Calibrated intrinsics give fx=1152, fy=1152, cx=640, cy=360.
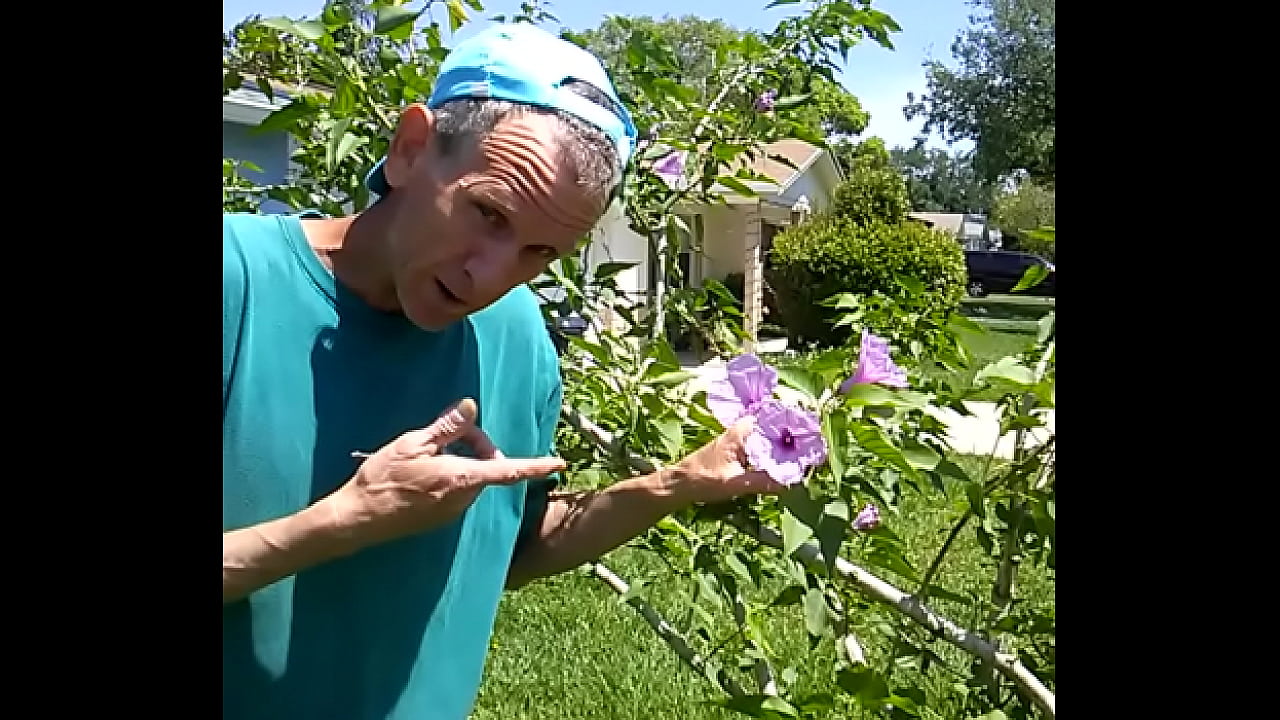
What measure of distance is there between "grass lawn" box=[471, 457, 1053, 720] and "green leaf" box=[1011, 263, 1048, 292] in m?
1.09

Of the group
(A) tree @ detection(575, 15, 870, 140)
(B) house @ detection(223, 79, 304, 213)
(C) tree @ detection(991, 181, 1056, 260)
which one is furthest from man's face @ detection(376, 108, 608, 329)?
(C) tree @ detection(991, 181, 1056, 260)

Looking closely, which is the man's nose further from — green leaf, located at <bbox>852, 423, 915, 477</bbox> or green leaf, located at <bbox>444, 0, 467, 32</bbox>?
green leaf, located at <bbox>444, 0, 467, 32</bbox>

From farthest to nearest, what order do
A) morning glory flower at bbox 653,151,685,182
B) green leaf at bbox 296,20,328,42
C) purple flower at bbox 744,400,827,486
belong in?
1. morning glory flower at bbox 653,151,685,182
2. green leaf at bbox 296,20,328,42
3. purple flower at bbox 744,400,827,486

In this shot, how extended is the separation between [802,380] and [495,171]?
42 centimetres

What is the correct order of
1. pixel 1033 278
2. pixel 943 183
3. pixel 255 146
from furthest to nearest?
1. pixel 943 183
2. pixel 255 146
3. pixel 1033 278

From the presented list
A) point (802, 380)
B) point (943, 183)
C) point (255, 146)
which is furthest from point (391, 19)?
point (943, 183)

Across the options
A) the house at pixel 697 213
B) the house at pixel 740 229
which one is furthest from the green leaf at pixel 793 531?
the house at pixel 740 229

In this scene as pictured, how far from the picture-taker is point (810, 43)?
8.03 feet

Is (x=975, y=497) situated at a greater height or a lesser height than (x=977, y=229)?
lesser

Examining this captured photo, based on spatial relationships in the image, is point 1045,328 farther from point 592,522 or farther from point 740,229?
point 740,229

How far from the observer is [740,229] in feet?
33.3

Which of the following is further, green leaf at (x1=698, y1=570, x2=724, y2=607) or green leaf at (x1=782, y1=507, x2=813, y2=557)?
green leaf at (x1=698, y1=570, x2=724, y2=607)

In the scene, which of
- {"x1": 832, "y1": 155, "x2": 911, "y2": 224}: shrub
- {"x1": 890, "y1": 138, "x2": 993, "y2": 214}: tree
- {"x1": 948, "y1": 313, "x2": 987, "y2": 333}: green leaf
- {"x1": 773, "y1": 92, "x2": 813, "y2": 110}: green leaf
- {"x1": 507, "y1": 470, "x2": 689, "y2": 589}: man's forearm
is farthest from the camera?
{"x1": 890, "y1": 138, "x2": 993, "y2": 214}: tree

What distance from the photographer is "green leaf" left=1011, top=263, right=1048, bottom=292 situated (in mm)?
1492
